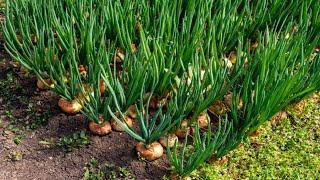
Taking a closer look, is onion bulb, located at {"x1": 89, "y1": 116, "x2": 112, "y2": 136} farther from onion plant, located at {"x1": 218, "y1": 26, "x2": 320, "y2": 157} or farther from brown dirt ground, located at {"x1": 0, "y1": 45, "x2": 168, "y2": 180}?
onion plant, located at {"x1": 218, "y1": 26, "x2": 320, "y2": 157}

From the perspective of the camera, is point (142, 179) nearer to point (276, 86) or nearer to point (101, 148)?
point (101, 148)

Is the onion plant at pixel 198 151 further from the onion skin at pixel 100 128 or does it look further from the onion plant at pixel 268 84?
the onion skin at pixel 100 128

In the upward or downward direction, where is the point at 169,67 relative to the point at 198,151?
upward

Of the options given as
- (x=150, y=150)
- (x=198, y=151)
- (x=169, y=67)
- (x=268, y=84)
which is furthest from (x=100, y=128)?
(x=268, y=84)

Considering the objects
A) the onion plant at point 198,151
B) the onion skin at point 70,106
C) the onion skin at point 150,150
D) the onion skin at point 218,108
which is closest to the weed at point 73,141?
the onion skin at point 70,106

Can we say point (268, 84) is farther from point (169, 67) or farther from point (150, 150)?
point (150, 150)
